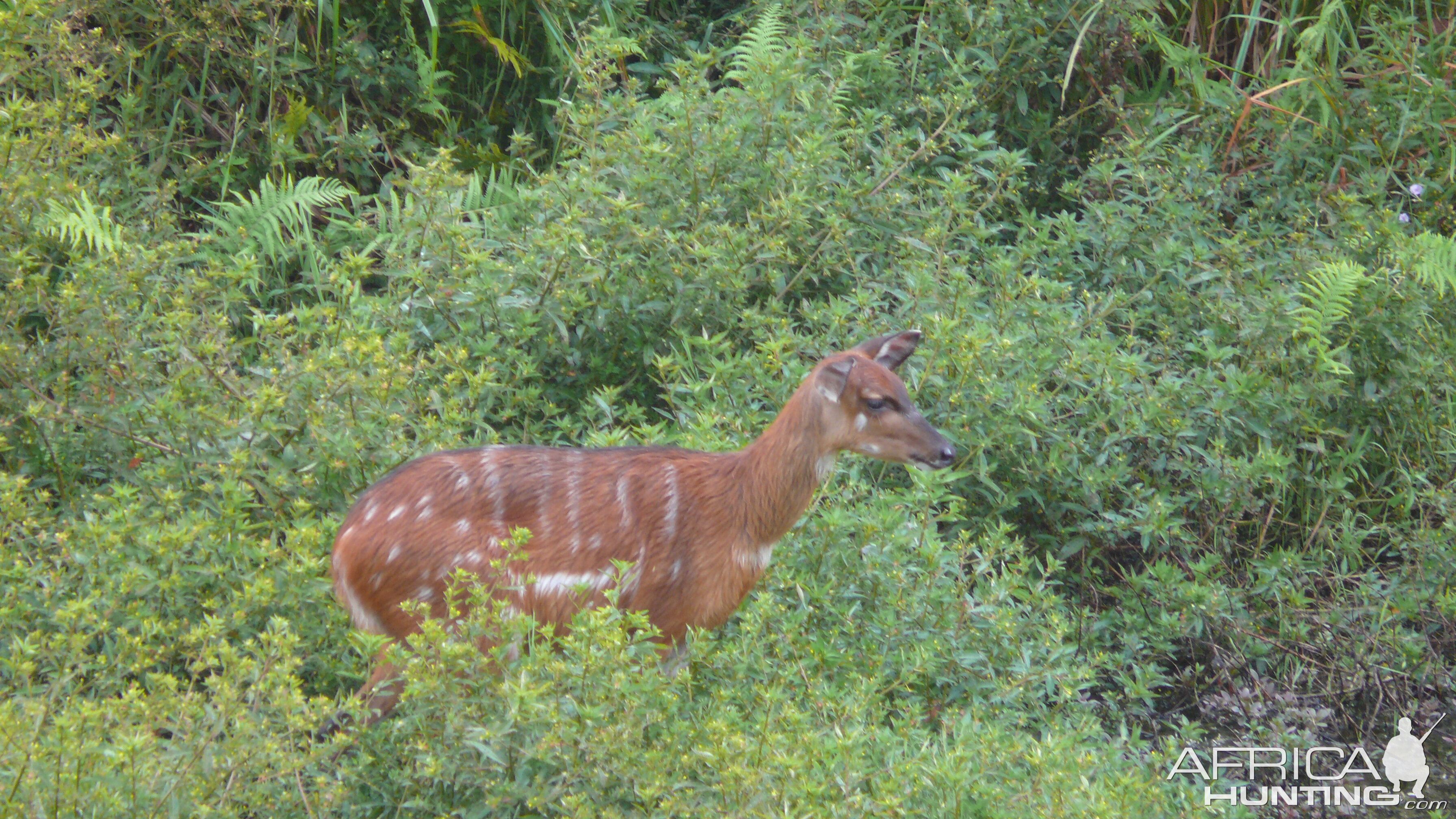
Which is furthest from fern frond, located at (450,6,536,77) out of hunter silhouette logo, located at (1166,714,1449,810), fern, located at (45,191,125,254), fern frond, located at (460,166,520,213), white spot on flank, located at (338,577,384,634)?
hunter silhouette logo, located at (1166,714,1449,810)

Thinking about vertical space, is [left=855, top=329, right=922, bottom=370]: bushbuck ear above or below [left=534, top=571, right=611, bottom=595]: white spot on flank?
above

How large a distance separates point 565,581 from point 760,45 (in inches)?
130

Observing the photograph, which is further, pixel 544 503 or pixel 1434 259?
pixel 1434 259

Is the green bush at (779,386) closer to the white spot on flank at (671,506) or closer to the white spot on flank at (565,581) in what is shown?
the white spot on flank at (565,581)

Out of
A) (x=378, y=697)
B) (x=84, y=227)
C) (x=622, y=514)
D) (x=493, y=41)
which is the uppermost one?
(x=493, y=41)

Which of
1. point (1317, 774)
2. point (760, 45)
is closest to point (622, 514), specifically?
point (1317, 774)

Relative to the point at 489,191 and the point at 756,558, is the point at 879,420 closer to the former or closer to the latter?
the point at 756,558

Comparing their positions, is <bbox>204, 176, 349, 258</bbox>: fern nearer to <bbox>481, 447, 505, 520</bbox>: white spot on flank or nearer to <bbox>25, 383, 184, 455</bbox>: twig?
<bbox>25, 383, 184, 455</bbox>: twig

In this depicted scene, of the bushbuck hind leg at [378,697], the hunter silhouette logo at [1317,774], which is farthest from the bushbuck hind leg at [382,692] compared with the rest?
the hunter silhouette logo at [1317,774]

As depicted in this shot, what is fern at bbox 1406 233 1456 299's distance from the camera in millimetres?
6543

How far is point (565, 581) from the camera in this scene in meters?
4.62

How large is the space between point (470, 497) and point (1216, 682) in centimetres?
308

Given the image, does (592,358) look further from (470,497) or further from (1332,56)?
(1332,56)

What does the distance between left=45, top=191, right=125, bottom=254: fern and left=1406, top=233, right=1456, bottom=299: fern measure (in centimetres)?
549
